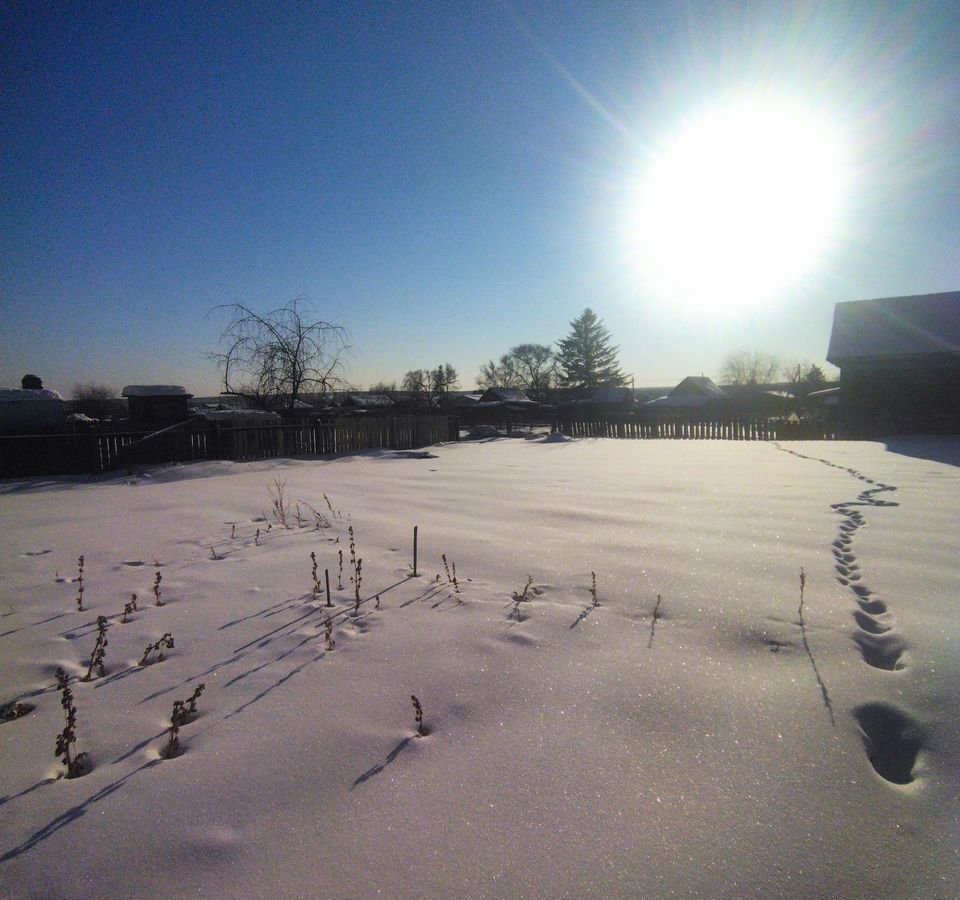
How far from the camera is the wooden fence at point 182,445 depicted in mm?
10359

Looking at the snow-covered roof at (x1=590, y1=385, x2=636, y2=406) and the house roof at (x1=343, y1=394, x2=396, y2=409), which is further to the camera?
the house roof at (x1=343, y1=394, x2=396, y2=409)

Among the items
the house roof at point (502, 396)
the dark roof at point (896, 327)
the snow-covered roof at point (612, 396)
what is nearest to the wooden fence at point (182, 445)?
the dark roof at point (896, 327)

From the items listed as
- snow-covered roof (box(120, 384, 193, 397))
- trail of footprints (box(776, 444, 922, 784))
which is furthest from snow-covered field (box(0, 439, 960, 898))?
snow-covered roof (box(120, 384, 193, 397))

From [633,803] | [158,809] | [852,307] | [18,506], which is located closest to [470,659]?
[633,803]

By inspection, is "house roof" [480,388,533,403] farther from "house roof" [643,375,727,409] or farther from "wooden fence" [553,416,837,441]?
"wooden fence" [553,416,837,441]

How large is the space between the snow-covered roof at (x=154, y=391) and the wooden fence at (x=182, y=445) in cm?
421

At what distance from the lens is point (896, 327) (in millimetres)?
18562

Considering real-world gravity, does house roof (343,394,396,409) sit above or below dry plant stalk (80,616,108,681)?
above

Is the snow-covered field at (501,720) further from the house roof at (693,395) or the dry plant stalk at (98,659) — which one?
A: the house roof at (693,395)

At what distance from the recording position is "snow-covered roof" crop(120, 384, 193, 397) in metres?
15.7

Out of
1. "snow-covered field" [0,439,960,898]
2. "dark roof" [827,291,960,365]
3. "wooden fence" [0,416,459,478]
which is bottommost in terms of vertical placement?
"snow-covered field" [0,439,960,898]

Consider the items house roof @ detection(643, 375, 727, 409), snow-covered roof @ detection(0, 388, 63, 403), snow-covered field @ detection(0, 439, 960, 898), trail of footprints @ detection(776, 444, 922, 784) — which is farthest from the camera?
house roof @ detection(643, 375, 727, 409)

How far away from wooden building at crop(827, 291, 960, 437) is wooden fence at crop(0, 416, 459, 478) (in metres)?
15.6

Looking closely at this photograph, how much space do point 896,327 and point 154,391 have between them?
24.9 m
